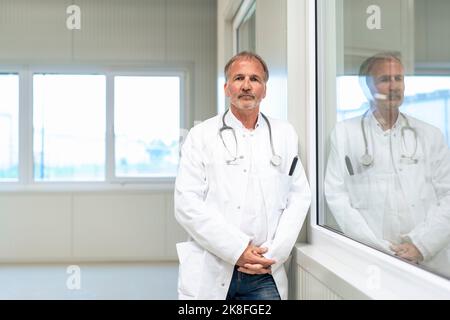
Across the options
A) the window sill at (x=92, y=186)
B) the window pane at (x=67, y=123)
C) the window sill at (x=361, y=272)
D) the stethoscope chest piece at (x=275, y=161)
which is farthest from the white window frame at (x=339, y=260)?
the window pane at (x=67, y=123)

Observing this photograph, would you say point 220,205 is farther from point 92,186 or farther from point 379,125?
point 92,186

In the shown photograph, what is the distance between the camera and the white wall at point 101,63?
5.00 m

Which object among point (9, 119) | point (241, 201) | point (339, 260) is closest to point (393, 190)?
point (339, 260)

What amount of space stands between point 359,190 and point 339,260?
28cm

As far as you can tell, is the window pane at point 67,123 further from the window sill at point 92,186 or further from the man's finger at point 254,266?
the man's finger at point 254,266

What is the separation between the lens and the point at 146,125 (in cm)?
525

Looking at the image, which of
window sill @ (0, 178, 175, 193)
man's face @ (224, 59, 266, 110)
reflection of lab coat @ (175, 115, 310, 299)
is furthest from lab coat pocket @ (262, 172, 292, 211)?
window sill @ (0, 178, 175, 193)

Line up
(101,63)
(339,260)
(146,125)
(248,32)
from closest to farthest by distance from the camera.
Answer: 1. (339,260)
2. (248,32)
3. (101,63)
4. (146,125)

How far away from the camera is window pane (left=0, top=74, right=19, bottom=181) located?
513 centimetres

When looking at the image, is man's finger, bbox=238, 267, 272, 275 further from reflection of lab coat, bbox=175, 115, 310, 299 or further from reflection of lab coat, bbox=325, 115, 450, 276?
reflection of lab coat, bbox=325, 115, 450, 276
